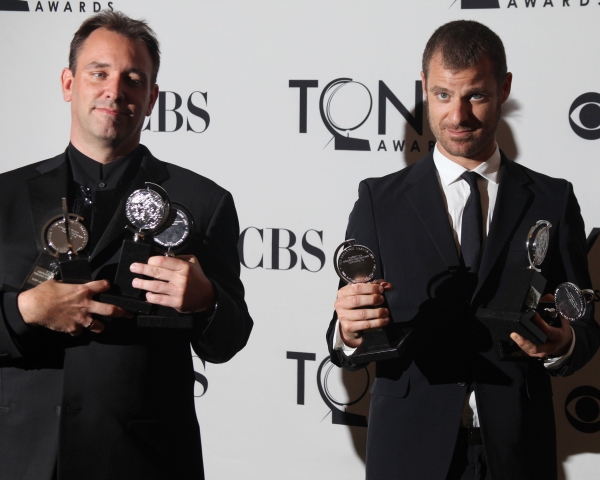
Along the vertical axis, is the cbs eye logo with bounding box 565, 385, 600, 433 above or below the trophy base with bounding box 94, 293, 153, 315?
below

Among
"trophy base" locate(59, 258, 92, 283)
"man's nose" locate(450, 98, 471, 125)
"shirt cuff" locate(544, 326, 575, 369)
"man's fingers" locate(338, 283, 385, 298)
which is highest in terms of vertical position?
"man's nose" locate(450, 98, 471, 125)

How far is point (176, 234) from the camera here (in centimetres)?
179

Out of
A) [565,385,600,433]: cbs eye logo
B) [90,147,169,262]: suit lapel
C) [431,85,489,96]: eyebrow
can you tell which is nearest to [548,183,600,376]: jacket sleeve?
[431,85,489,96]: eyebrow

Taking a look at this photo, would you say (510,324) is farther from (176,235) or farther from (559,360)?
(176,235)

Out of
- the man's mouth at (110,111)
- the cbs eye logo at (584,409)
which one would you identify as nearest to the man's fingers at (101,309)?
the man's mouth at (110,111)

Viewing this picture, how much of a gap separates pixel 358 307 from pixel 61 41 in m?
1.81

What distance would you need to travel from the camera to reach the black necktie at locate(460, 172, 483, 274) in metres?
1.82

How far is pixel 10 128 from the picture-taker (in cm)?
288

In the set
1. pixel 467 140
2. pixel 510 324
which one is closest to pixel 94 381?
pixel 510 324

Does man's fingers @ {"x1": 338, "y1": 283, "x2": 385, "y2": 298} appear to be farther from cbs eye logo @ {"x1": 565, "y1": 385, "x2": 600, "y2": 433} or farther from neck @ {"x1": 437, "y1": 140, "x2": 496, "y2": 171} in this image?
cbs eye logo @ {"x1": 565, "y1": 385, "x2": 600, "y2": 433}

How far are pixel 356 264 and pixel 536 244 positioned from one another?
42 cm

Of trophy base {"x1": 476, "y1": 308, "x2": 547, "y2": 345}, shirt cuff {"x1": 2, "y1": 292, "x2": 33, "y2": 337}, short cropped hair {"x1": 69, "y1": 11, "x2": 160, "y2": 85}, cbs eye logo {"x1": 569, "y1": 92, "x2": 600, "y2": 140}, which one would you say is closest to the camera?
trophy base {"x1": 476, "y1": 308, "x2": 547, "y2": 345}

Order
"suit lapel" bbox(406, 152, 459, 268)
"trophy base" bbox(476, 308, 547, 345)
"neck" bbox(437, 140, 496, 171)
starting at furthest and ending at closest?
"neck" bbox(437, 140, 496, 171) < "suit lapel" bbox(406, 152, 459, 268) < "trophy base" bbox(476, 308, 547, 345)

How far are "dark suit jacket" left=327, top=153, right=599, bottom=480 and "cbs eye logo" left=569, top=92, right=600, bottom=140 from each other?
558 mm
